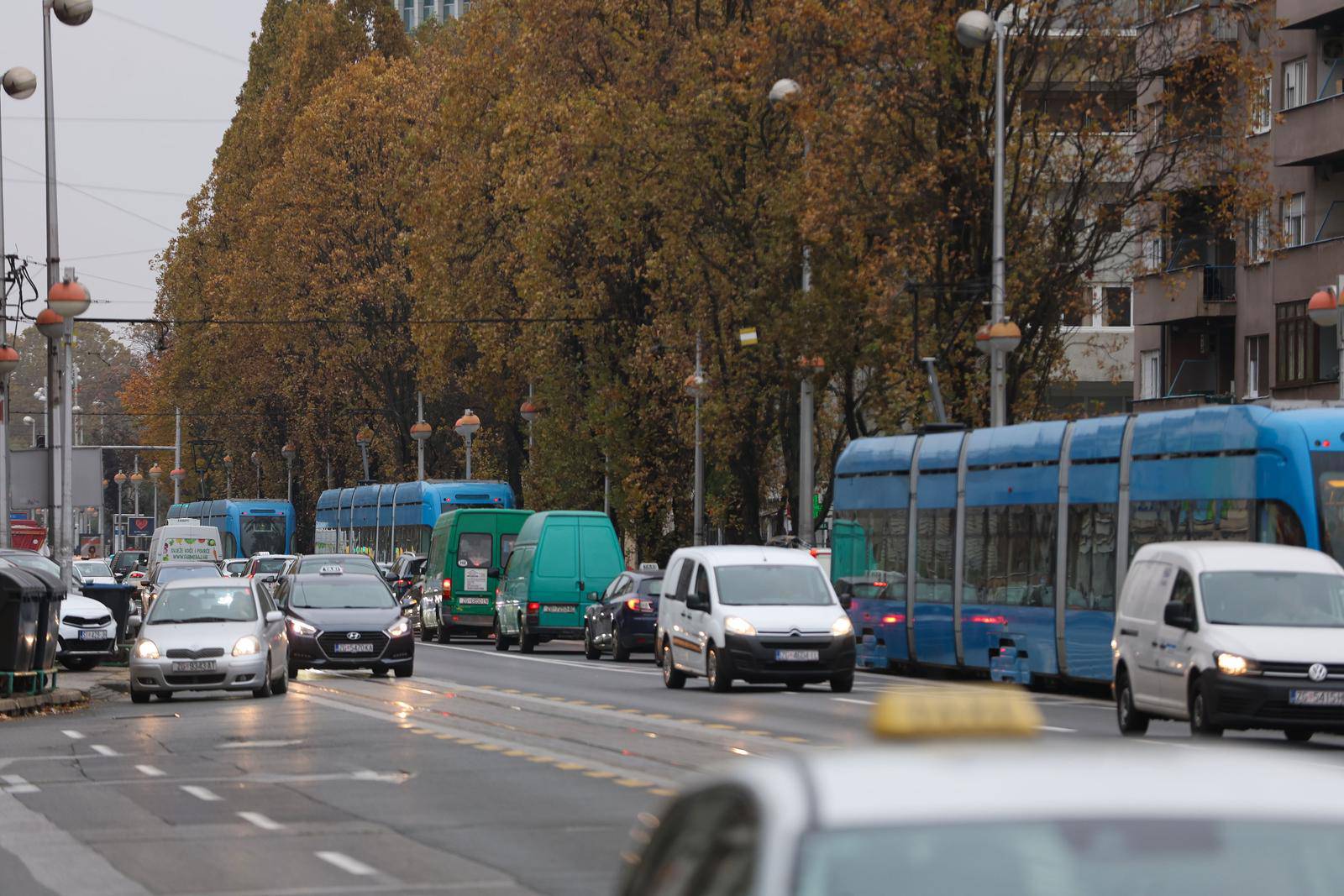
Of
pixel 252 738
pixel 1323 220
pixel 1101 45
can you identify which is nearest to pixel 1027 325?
pixel 1101 45

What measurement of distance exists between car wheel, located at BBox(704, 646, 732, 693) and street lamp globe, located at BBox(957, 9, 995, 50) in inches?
465

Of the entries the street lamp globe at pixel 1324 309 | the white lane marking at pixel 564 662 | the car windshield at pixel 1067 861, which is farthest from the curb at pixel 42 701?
the car windshield at pixel 1067 861

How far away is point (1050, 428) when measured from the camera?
99.0ft

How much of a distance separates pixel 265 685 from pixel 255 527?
60.8 metres

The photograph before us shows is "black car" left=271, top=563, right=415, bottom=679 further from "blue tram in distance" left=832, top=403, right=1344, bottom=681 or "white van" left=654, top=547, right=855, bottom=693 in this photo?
"blue tram in distance" left=832, top=403, right=1344, bottom=681

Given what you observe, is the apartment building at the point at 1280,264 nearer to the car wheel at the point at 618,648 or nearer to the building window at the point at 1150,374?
the building window at the point at 1150,374

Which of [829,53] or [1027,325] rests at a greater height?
[829,53]

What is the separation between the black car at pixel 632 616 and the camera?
131 feet

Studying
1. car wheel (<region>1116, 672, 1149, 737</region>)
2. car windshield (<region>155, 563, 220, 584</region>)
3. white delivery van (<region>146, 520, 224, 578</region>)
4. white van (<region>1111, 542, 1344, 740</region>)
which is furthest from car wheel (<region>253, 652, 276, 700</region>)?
white delivery van (<region>146, 520, 224, 578</region>)

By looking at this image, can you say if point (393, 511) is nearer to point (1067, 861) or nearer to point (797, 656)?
point (797, 656)

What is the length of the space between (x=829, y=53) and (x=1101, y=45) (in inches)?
182

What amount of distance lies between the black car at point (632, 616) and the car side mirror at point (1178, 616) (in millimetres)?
19335

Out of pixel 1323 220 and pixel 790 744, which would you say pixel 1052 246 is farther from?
pixel 790 744

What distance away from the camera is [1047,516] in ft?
98.0
